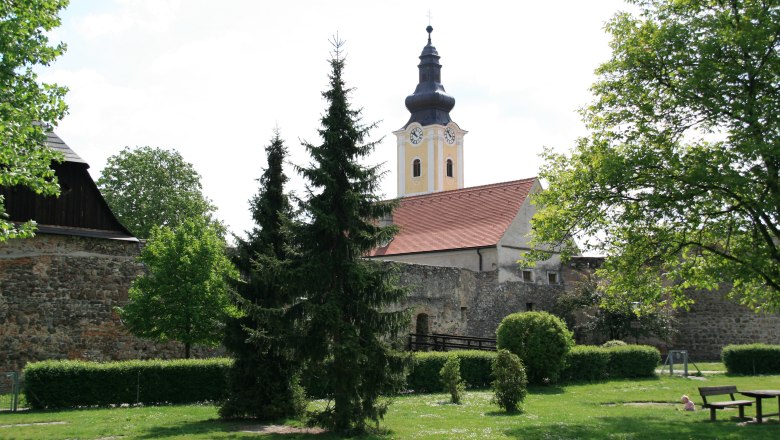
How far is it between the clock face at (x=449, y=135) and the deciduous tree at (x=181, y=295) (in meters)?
47.0

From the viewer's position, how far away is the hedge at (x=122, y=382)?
56.1 feet

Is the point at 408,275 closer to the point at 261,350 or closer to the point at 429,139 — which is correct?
the point at 261,350

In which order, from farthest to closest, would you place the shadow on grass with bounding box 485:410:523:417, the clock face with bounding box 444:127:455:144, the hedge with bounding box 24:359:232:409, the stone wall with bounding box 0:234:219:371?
the clock face with bounding box 444:127:455:144 → the stone wall with bounding box 0:234:219:371 → the hedge with bounding box 24:359:232:409 → the shadow on grass with bounding box 485:410:523:417

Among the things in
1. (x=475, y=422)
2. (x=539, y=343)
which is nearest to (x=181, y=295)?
(x=475, y=422)

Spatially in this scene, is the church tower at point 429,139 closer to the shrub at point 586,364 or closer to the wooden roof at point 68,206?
the shrub at point 586,364

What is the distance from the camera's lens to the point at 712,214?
658 inches

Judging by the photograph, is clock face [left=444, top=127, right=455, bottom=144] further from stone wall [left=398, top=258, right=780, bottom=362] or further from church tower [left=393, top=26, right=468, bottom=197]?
stone wall [left=398, top=258, right=780, bottom=362]

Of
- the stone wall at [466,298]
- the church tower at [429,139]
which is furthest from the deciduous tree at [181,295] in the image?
the church tower at [429,139]

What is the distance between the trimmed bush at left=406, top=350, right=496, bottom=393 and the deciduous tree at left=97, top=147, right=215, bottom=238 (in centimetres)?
2249

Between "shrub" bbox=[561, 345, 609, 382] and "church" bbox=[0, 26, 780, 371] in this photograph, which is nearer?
"church" bbox=[0, 26, 780, 371]

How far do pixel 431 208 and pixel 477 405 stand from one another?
22240mm

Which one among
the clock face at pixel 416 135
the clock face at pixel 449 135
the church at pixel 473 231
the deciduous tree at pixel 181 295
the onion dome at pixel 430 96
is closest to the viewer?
the deciduous tree at pixel 181 295

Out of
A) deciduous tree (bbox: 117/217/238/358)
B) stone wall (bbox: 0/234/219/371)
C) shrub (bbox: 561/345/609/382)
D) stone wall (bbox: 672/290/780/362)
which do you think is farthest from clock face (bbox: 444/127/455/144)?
deciduous tree (bbox: 117/217/238/358)

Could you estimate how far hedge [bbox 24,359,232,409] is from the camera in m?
17.1
